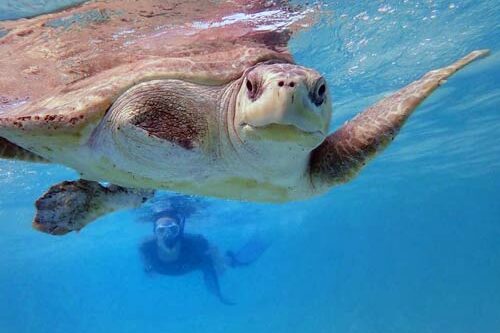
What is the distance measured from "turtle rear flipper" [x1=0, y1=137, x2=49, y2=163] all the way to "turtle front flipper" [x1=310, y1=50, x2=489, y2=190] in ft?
8.56

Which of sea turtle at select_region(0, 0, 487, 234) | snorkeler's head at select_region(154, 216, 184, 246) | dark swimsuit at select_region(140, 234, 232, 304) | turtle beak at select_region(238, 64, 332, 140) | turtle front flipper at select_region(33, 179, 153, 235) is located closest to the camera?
turtle beak at select_region(238, 64, 332, 140)

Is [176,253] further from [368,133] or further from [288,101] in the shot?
[288,101]

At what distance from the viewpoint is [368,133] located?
3381 millimetres

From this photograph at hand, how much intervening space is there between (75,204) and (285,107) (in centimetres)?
270

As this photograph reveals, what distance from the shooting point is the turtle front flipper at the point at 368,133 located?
3326 mm

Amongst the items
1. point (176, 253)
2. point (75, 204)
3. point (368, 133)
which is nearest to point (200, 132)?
point (368, 133)

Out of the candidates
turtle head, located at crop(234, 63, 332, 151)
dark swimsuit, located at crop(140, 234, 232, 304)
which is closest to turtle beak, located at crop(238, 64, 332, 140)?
turtle head, located at crop(234, 63, 332, 151)

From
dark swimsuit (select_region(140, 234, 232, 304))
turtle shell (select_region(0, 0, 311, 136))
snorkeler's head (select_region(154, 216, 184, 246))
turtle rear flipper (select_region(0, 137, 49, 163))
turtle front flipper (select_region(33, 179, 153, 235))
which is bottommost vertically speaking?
dark swimsuit (select_region(140, 234, 232, 304))

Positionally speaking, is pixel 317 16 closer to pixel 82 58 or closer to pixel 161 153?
pixel 82 58

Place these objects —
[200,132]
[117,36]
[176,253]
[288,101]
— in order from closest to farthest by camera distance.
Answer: [288,101] → [200,132] → [117,36] → [176,253]

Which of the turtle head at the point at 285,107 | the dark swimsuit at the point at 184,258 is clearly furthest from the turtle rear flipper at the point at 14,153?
the dark swimsuit at the point at 184,258

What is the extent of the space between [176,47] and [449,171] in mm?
24772

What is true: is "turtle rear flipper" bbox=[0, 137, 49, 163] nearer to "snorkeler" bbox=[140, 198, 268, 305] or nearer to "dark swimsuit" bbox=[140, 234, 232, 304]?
"snorkeler" bbox=[140, 198, 268, 305]

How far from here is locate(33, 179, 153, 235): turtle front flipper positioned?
13.3 feet
